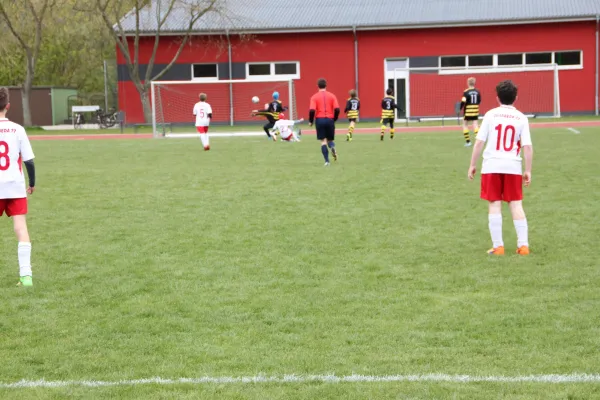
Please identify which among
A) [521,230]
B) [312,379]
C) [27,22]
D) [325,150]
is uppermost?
[27,22]

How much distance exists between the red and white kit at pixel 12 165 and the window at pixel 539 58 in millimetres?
35552

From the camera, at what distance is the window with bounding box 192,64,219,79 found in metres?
42.4

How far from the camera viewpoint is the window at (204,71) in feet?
139

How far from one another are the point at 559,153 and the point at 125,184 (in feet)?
32.5

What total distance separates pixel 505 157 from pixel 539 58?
33541 millimetres

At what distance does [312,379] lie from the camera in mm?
4887

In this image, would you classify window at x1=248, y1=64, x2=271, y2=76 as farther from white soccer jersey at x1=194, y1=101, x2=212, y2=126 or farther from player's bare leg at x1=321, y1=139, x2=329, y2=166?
player's bare leg at x1=321, y1=139, x2=329, y2=166

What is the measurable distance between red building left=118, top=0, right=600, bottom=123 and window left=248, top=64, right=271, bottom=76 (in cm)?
5

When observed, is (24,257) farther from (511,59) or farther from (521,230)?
(511,59)

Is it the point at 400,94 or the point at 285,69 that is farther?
the point at 285,69

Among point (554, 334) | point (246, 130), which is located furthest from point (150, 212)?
point (246, 130)

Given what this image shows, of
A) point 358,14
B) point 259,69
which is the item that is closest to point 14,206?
point 259,69

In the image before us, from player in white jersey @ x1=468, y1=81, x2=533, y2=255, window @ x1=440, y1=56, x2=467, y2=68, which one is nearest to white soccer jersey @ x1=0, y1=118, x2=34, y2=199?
player in white jersey @ x1=468, y1=81, x2=533, y2=255

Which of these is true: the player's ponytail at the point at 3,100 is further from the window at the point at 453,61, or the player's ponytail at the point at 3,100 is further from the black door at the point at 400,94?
the window at the point at 453,61
